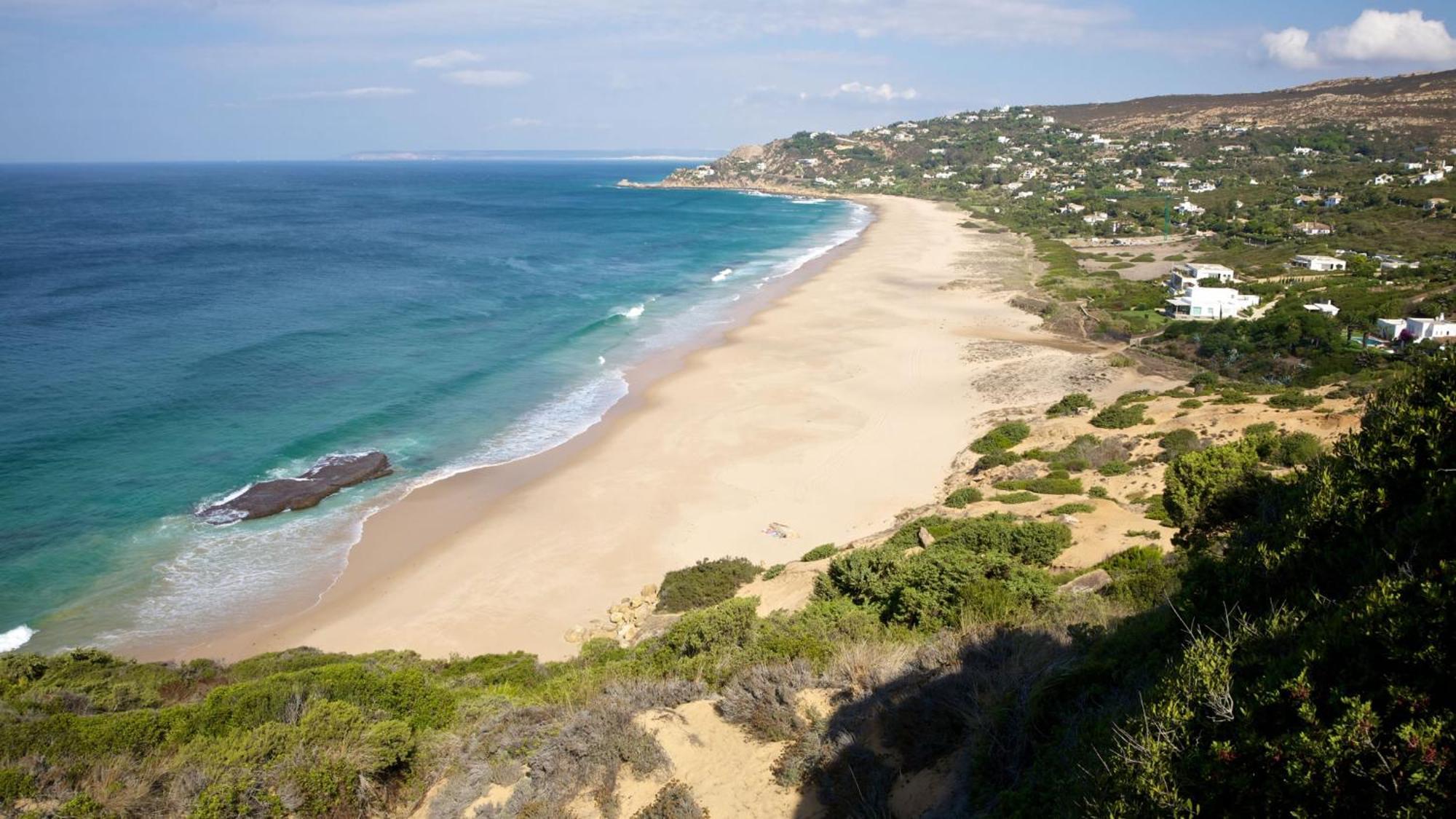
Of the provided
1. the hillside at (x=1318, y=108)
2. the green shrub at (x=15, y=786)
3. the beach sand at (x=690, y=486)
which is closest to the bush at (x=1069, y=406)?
the beach sand at (x=690, y=486)

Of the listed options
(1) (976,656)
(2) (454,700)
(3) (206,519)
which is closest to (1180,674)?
(1) (976,656)

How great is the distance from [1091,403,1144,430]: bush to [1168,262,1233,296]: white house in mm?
23260

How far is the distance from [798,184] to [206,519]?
142 m

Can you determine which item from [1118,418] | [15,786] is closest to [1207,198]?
[1118,418]

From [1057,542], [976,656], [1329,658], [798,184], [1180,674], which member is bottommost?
[1057,542]

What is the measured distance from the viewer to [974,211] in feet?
316

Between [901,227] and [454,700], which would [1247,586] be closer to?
[454,700]

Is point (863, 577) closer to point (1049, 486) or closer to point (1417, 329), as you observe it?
point (1049, 486)

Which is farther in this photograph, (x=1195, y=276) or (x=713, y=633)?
(x=1195, y=276)

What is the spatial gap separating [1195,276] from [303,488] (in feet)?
156

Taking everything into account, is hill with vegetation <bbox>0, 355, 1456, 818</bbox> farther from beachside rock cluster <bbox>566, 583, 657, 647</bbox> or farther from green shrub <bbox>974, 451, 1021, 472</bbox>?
green shrub <bbox>974, 451, 1021, 472</bbox>

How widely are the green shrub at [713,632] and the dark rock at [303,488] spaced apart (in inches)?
620

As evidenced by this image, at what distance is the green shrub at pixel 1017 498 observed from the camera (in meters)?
17.8

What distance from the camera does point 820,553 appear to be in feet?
55.4
